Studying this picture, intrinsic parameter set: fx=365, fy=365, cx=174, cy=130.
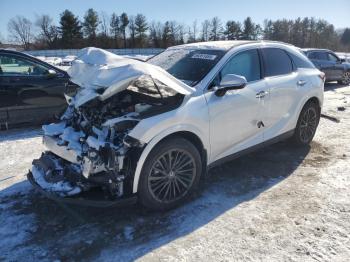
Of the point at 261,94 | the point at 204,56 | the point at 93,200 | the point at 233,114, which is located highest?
the point at 204,56

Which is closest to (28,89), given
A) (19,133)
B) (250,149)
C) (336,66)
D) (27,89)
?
(27,89)

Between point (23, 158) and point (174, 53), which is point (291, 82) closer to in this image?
point (174, 53)

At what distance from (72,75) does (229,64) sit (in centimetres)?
196

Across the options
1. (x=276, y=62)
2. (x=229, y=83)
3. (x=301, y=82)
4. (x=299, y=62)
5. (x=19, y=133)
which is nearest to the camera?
(x=229, y=83)

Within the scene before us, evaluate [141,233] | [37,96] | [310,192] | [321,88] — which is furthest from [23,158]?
[321,88]

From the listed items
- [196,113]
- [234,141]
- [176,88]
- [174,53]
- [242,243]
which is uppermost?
[174,53]

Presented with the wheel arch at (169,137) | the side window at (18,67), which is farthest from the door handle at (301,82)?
the side window at (18,67)

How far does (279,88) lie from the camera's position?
5.18 m

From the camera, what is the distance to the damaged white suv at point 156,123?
359 cm

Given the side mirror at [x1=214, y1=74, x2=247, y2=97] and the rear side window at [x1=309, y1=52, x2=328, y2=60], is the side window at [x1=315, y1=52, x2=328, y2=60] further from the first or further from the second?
the side mirror at [x1=214, y1=74, x2=247, y2=97]

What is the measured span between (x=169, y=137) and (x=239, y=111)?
112cm

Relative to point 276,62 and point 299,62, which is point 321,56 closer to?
point 299,62

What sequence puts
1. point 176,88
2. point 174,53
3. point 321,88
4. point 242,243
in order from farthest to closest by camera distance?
point 321,88, point 174,53, point 176,88, point 242,243

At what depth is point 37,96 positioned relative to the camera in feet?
24.7
